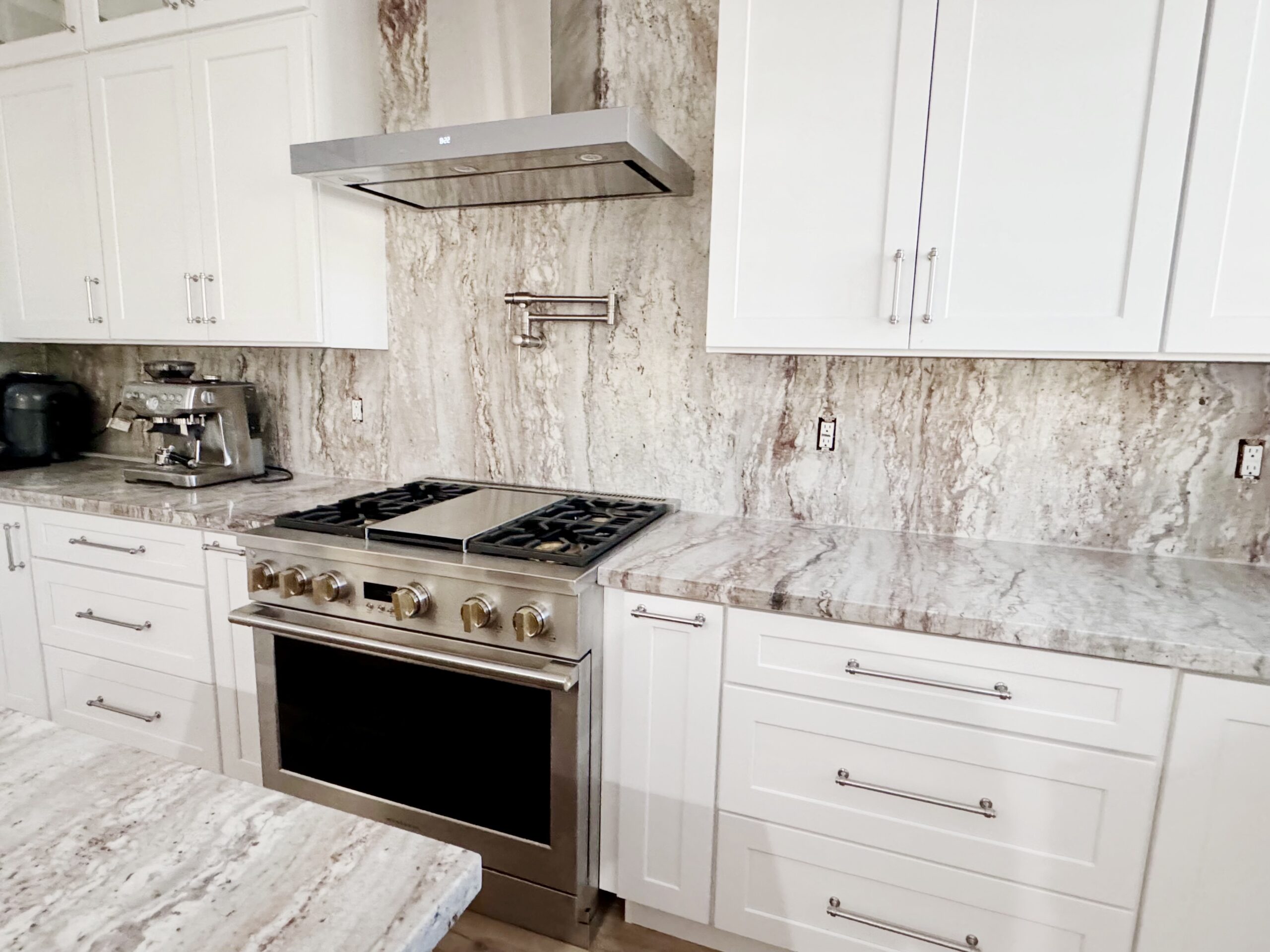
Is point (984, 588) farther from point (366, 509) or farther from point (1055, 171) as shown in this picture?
point (366, 509)

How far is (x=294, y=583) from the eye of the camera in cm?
166

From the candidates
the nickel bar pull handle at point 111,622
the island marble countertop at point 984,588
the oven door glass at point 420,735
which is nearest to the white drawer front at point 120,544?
the nickel bar pull handle at point 111,622

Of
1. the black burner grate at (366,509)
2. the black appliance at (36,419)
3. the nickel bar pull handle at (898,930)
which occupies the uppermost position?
the black appliance at (36,419)

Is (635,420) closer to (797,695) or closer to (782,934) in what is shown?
(797,695)

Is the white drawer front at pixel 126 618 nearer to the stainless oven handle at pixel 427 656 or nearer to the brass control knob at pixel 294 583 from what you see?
the stainless oven handle at pixel 427 656

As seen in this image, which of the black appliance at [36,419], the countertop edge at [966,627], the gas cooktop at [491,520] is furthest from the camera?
the black appliance at [36,419]

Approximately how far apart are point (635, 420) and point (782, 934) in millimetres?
1344

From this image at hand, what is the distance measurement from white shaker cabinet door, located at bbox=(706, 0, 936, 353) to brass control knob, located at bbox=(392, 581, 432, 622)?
3.04 ft

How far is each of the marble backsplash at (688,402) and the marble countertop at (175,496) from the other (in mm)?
239

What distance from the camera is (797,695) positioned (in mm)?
1426

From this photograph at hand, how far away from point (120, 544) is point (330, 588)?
934 mm

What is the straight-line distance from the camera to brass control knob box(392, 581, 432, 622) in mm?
1520

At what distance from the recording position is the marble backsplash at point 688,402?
166 centimetres

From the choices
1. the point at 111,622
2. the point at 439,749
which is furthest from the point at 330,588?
the point at 111,622
